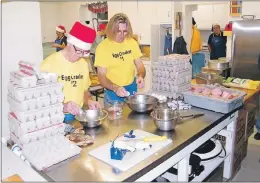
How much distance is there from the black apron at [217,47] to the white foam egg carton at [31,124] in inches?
200

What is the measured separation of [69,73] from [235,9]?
4484mm

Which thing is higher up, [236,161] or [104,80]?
[104,80]

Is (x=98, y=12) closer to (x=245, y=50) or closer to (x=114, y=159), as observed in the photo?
(x=245, y=50)

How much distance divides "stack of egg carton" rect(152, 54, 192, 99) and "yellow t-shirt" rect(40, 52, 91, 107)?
73 cm

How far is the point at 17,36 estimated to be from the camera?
2.00 metres

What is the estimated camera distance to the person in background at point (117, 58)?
2.56 metres

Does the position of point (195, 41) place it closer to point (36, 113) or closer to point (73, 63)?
point (73, 63)

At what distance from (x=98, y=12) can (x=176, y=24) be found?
2206 mm

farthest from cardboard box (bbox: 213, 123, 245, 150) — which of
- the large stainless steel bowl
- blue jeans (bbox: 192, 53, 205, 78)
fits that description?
blue jeans (bbox: 192, 53, 205, 78)

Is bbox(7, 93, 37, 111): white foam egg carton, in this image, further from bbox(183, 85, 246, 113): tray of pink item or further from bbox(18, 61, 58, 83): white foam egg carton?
bbox(183, 85, 246, 113): tray of pink item

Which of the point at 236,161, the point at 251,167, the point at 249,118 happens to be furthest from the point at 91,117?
the point at 251,167

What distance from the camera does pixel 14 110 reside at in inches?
61.4

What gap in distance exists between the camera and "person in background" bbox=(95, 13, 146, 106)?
2.56m

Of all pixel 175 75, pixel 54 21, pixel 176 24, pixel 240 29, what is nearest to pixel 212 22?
pixel 176 24
